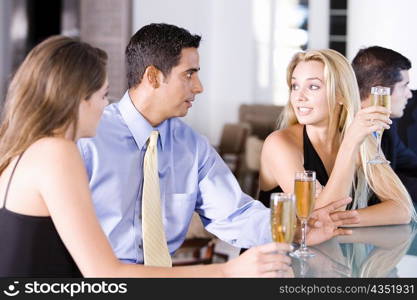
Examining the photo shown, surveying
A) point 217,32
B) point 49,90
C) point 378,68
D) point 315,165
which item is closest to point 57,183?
point 49,90

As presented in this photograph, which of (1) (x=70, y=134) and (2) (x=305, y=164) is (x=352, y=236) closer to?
(2) (x=305, y=164)

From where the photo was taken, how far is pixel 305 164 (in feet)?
8.32

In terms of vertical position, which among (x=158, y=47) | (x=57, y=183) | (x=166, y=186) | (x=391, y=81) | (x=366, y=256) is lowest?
(x=366, y=256)

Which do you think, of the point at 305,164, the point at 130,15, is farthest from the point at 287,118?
the point at 130,15

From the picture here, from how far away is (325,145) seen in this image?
8.60 feet

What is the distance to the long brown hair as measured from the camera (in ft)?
5.09

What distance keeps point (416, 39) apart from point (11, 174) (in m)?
3.55

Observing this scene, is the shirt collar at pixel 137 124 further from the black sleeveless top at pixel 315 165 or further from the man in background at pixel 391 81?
the man in background at pixel 391 81

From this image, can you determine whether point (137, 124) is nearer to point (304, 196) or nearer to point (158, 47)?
point (158, 47)

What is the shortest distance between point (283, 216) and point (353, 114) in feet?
3.52

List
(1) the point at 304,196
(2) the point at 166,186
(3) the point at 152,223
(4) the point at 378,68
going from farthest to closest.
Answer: (4) the point at 378,68 < (2) the point at 166,186 < (3) the point at 152,223 < (1) the point at 304,196

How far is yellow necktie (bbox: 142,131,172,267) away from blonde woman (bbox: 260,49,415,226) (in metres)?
0.52

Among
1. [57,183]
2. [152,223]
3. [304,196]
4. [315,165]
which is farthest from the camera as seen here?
[315,165]

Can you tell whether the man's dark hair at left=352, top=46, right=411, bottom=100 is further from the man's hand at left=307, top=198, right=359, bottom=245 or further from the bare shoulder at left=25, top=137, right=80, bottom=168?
the bare shoulder at left=25, top=137, right=80, bottom=168
